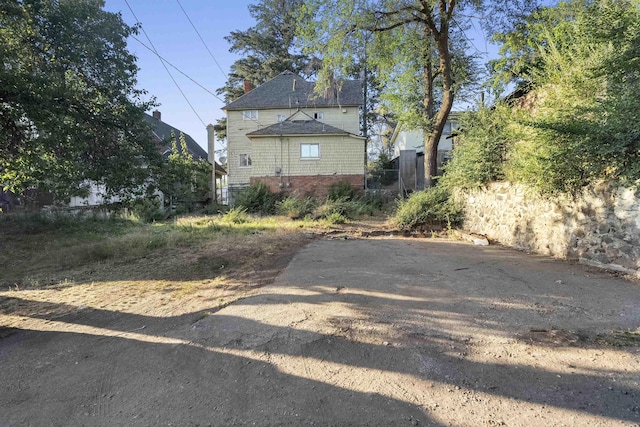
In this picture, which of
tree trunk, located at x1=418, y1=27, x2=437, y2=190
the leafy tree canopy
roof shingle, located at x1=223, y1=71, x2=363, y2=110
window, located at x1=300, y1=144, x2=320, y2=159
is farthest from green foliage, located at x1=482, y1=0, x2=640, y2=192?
roof shingle, located at x1=223, y1=71, x2=363, y2=110

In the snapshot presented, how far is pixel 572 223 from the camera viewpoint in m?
7.41

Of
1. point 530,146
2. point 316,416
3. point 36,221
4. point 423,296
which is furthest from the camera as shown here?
point 36,221

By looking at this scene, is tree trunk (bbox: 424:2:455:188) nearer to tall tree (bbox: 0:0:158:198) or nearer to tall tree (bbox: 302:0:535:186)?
tall tree (bbox: 302:0:535:186)

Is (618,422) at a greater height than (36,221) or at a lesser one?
lesser

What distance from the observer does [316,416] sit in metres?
2.61

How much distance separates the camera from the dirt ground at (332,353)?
268cm

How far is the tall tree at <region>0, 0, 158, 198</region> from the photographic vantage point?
20.5ft

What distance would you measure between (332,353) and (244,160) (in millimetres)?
24111

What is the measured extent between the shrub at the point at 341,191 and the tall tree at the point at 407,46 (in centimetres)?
629

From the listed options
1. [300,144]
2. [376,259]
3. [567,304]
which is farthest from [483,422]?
[300,144]

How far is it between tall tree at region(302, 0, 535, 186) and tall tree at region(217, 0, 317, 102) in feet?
73.8

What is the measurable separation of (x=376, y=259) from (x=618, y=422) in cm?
545

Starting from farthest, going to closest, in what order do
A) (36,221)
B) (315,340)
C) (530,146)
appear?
(36,221) < (530,146) < (315,340)

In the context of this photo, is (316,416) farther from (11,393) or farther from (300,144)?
(300,144)
